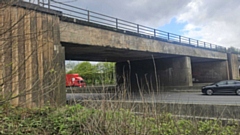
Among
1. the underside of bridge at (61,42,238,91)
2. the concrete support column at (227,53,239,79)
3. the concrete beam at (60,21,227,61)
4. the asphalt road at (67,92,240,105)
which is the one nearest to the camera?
the asphalt road at (67,92,240,105)

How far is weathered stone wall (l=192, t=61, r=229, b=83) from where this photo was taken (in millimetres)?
31466

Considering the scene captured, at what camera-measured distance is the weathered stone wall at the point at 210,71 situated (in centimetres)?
3147

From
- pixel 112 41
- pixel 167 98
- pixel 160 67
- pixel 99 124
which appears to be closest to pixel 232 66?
pixel 160 67

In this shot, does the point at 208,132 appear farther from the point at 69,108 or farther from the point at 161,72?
the point at 161,72

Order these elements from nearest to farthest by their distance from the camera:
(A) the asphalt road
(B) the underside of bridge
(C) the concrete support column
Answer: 1. (A) the asphalt road
2. (B) the underside of bridge
3. (C) the concrete support column

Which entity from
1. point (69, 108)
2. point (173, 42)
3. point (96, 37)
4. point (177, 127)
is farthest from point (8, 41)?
point (173, 42)

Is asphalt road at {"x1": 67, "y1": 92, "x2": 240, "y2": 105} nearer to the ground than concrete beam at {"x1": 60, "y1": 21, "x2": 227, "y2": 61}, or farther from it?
nearer to the ground

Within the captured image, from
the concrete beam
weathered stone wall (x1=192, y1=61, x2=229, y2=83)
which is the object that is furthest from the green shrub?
weathered stone wall (x1=192, y1=61, x2=229, y2=83)

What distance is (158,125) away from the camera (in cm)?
421

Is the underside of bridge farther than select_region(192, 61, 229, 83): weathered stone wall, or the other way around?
select_region(192, 61, 229, 83): weathered stone wall

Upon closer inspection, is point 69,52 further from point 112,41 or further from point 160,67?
point 160,67

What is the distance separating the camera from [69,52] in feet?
58.9

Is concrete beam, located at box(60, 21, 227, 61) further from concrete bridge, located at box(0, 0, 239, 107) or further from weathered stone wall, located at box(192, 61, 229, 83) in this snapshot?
weathered stone wall, located at box(192, 61, 229, 83)

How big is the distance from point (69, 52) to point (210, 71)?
22989 millimetres
